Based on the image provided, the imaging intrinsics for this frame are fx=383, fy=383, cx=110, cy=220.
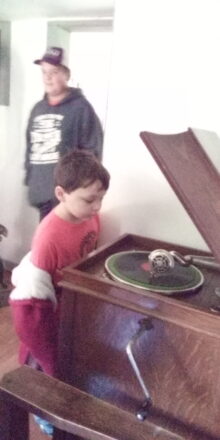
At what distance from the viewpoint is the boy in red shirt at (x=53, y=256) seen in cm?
86

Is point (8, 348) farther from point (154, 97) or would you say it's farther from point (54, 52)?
point (54, 52)

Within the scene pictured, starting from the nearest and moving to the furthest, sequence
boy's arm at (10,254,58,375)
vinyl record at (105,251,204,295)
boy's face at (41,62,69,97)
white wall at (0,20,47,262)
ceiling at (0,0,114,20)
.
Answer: vinyl record at (105,251,204,295)
boy's arm at (10,254,58,375)
ceiling at (0,0,114,20)
boy's face at (41,62,69,97)
white wall at (0,20,47,262)

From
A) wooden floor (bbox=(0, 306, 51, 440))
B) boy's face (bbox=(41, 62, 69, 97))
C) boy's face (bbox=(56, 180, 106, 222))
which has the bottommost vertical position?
wooden floor (bbox=(0, 306, 51, 440))

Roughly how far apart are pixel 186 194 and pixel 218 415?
1.22 feet

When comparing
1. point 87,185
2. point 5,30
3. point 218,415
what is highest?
point 5,30

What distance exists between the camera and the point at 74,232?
93 cm

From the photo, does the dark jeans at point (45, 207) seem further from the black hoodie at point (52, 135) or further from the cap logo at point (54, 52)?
the cap logo at point (54, 52)

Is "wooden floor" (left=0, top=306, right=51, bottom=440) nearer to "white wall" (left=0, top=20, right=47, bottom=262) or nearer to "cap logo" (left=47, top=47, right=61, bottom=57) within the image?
"white wall" (left=0, top=20, right=47, bottom=262)

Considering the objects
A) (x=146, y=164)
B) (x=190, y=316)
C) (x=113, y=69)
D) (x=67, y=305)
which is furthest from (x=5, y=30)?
(x=190, y=316)

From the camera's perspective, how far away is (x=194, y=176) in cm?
64

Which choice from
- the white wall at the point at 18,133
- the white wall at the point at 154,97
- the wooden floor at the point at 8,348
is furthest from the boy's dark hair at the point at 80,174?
the white wall at the point at 18,133

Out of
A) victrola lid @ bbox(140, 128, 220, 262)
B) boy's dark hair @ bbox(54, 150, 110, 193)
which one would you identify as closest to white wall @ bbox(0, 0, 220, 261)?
boy's dark hair @ bbox(54, 150, 110, 193)

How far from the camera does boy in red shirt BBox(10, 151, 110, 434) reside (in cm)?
86

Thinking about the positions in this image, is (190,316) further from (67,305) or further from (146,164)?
(146,164)
